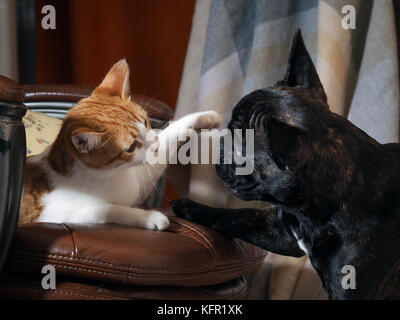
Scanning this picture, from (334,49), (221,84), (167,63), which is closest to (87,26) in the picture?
(167,63)

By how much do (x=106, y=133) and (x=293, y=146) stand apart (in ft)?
1.45

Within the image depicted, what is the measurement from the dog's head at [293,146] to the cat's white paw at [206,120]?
328 millimetres

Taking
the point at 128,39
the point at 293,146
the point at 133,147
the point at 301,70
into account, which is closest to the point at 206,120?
the point at 133,147

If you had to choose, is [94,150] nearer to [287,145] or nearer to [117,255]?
[117,255]

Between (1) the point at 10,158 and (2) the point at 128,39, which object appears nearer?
(1) the point at 10,158

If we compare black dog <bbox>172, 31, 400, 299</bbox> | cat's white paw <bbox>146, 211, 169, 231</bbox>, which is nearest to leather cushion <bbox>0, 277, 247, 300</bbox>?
cat's white paw <bbox>146, 211, 169, 231</bbox>

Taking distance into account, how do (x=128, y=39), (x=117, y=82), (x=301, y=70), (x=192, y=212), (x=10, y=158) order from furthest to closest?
(x=128, y=39)
(x=117, y=82)
(x=192, y=212)
(x=301, y=70)
(x=10, y=158)

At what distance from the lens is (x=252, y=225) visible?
37.2 inches

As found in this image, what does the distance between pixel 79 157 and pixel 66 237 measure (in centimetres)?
26

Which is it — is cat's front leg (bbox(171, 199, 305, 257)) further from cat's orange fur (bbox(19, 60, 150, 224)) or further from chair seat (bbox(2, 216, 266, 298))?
cat's orange fur (bbox(19, 60, 150, 224))

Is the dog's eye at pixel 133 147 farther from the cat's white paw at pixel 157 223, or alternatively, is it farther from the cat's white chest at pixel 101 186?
the cat's white paw at pixel 157 223

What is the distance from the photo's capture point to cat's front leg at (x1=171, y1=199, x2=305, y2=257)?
93cm

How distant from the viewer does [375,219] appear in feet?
2.45

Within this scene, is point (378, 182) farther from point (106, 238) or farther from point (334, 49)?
point (334, 49)
